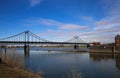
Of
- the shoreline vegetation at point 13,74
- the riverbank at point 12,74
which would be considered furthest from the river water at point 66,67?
the riverbank at point 12,74

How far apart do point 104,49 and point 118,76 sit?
5604cm

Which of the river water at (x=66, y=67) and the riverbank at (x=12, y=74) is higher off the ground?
the riverbank at (x=12, y=74)

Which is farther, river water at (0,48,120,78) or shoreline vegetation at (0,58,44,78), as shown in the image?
river water at (0,48,120,78)

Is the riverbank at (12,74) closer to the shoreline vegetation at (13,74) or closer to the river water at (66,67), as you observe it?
the shoreline vegetation at (13,74)

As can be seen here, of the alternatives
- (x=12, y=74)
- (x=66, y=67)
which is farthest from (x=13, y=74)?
(x=66, y=67)

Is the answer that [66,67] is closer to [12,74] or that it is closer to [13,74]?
[13,74]

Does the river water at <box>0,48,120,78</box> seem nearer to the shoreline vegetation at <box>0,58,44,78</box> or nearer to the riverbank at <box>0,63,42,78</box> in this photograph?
the shoreline vegetation at <box>0,58,44,78</box>

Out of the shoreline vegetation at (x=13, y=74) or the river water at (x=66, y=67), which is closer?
the shoreline vegetation at (x=13, y=74)

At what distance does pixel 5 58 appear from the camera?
22.9 meters

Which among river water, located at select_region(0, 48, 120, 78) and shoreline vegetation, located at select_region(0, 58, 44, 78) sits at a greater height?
shoreline vegetation, located at select_region(0, 58, 44, 78)

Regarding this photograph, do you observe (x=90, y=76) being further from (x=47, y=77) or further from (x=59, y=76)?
(x=47, y=77)

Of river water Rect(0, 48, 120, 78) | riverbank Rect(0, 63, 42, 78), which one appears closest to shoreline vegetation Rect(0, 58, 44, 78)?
riverbank Rect(0, 63, 42, 78)

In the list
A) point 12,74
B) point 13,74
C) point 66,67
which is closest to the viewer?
point 12,74

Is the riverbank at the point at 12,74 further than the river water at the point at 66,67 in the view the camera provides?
No
